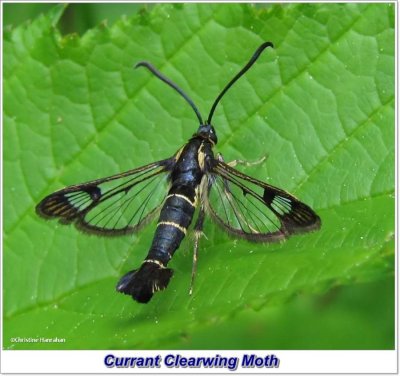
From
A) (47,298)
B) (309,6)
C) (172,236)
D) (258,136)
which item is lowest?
(47,298)

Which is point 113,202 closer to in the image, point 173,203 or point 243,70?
point 173,203

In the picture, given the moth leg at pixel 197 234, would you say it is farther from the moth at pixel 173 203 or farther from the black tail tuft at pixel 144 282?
the black tail tuft at pixel 144 282

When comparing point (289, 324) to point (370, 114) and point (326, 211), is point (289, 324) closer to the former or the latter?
point (326, 211)

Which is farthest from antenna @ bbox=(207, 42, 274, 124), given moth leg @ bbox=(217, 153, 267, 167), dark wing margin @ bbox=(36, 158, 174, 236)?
dark wing margin @ bbox=(36, 158, 174, 236)

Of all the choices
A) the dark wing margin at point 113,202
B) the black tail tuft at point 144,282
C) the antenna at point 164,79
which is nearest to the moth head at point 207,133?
the antenna at point 164,79

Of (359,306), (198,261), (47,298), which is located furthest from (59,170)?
(359,306)

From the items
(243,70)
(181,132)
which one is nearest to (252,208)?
(181,132)
